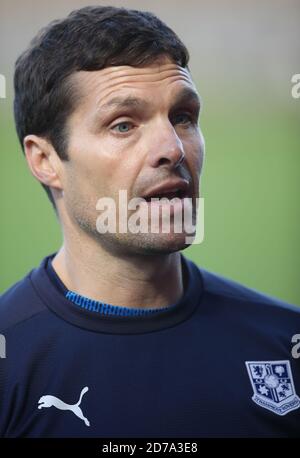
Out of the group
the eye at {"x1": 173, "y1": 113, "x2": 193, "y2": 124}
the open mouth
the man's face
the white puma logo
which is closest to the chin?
the man's face

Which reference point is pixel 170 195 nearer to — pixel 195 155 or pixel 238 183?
pixel 195 155

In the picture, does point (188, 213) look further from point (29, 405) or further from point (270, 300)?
point (29, 405)

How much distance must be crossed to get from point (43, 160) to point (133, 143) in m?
0.38

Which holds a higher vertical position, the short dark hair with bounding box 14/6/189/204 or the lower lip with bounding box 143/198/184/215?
the short dark hair with bounding box 14/6/189/204

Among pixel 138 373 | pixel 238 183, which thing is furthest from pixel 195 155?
pixel 238 183

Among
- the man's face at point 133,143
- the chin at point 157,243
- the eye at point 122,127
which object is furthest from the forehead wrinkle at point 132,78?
the chin at point 157,243

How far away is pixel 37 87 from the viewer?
188cm

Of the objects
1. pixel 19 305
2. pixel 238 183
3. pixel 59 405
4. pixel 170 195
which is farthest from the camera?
pixel 238 183

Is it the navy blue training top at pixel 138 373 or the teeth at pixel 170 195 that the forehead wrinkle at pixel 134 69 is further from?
the navy blue training top at pixel 138 373

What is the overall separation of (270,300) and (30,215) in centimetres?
329

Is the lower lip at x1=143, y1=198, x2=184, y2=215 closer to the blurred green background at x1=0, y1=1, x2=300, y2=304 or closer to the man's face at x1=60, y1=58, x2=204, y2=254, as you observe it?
the man's face at x1=60, y1=58, x2=204, y2=254

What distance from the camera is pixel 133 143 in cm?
172

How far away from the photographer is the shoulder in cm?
181

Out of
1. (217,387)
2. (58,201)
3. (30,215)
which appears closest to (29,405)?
(217,387)
